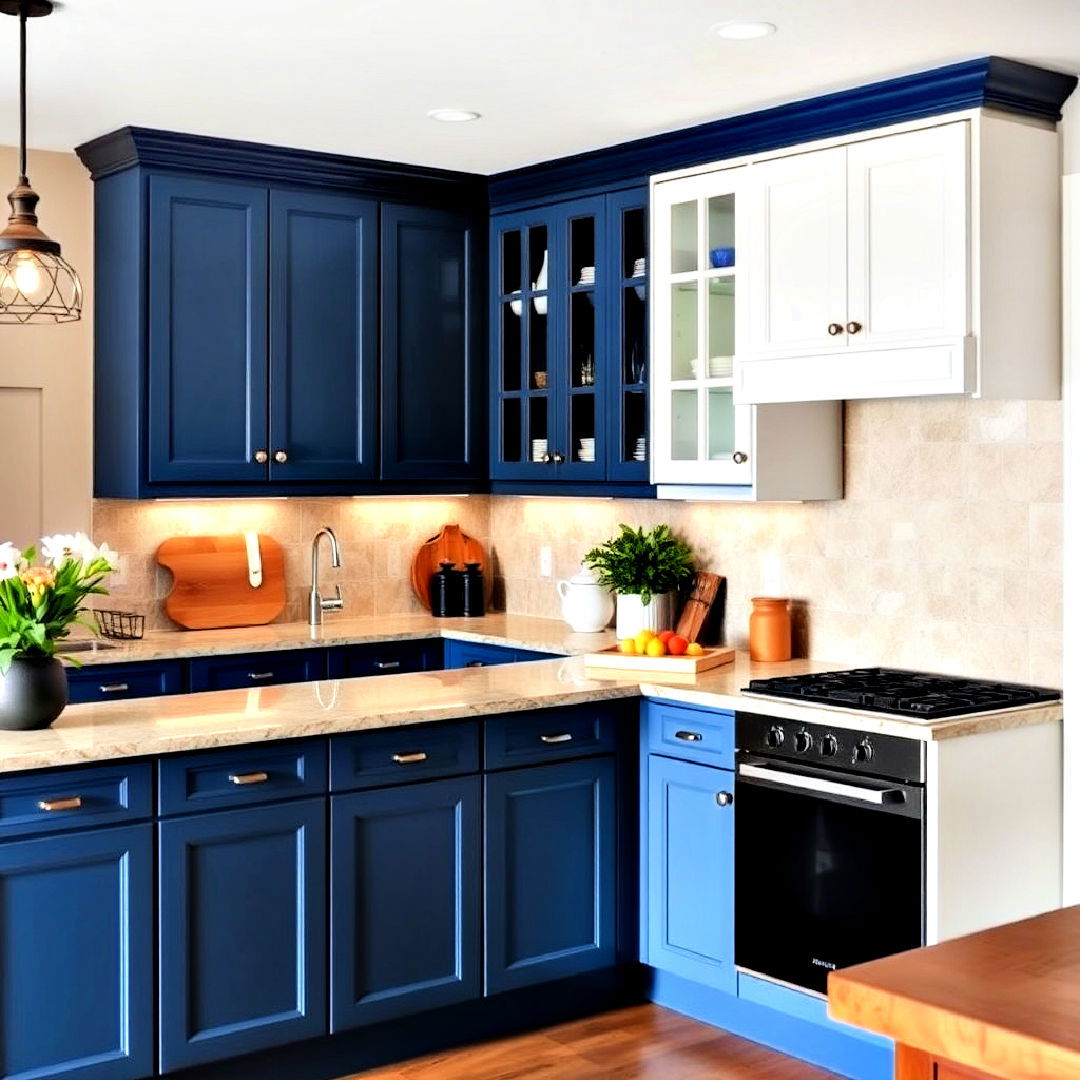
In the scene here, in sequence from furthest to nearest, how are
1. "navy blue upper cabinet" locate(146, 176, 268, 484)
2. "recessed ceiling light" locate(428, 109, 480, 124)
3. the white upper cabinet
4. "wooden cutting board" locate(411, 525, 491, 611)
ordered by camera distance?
"wooden cutting board" locate(411, 525, 491, 611) → "navy blue upper cabinet" locate(146, 176, 268, 484) → "recessed ceiling light" locate(428, 109, 480, 124) → the white upper cabinet

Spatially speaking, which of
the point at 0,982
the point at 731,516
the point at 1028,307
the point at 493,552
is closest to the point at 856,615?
the point at 731,516

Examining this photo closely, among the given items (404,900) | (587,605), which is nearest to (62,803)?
(404,900)

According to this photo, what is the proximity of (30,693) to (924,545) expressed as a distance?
98.8 inches

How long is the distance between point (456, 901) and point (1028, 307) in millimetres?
2153

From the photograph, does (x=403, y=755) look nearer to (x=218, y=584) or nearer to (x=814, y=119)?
(x=218, y=584)

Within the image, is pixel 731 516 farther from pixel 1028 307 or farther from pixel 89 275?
pixel 89 275

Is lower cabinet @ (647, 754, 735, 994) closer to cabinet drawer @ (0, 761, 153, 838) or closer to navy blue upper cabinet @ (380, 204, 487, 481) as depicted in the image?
cabinet drawer @ (0, 761, 153, 838)

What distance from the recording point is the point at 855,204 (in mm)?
4230

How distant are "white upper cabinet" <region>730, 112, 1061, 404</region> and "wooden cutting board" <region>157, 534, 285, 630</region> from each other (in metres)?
2.15

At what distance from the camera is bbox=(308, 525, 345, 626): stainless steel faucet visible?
5.77 meters

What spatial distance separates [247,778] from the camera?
3680 millimetres

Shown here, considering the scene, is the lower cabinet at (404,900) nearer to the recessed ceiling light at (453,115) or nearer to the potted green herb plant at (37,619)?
the potted green herb plant at (37,619)

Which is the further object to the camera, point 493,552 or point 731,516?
point 493,552

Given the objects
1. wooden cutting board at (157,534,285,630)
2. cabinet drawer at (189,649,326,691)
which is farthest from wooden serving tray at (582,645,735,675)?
wooden cutting board at (157,534,285,630)
